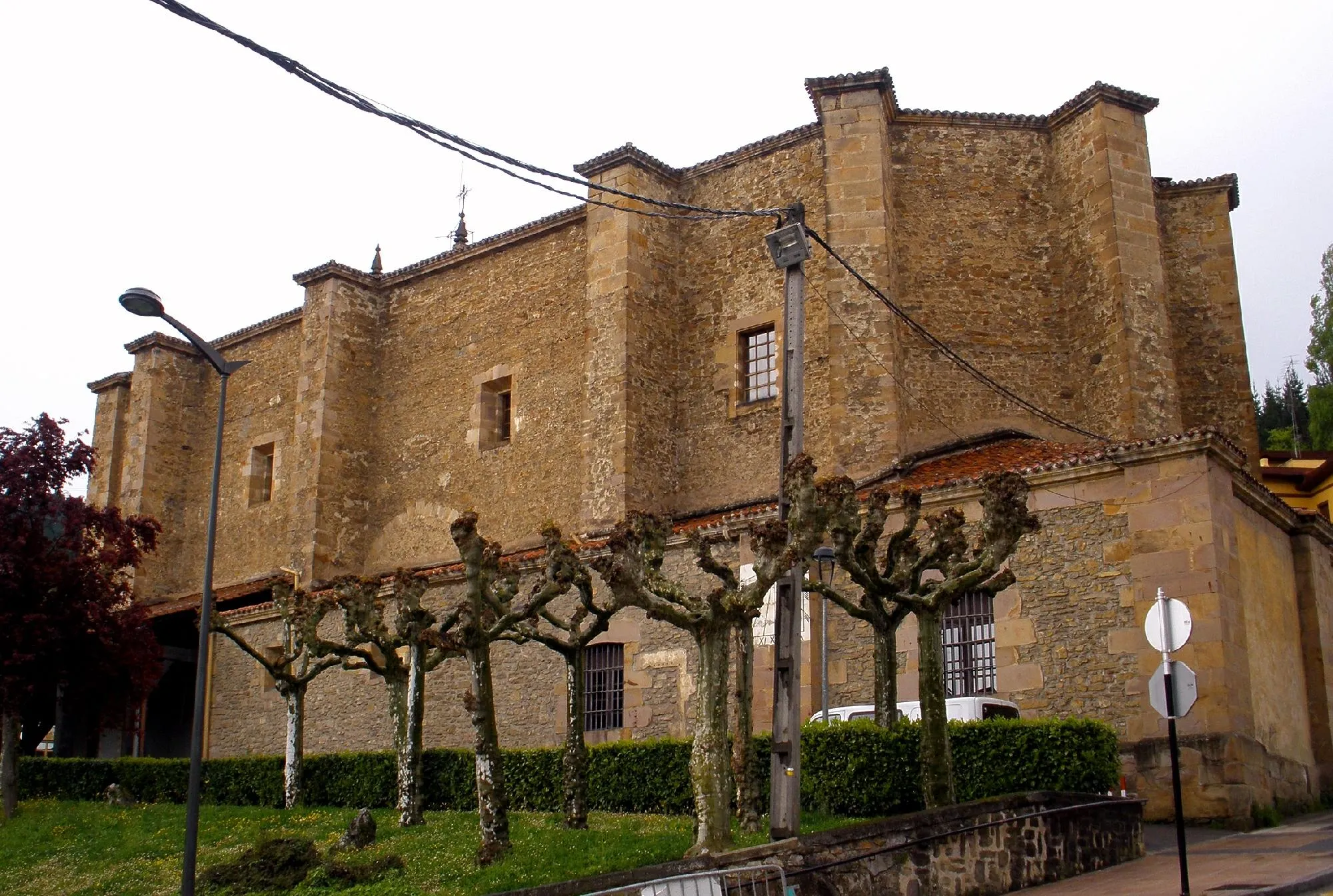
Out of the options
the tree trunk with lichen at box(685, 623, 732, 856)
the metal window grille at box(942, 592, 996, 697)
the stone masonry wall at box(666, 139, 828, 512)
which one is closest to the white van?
the metal window grille at box(942, 592, 996, 697)

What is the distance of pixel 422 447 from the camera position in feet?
95.8

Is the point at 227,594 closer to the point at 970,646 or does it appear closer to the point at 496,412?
the point at 496,412

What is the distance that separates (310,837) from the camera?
15.8m

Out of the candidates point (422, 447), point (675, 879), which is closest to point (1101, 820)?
point (675, 879)

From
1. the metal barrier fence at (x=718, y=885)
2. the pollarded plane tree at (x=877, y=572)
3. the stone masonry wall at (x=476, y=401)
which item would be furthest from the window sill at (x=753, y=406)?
the metal barrier fence at (x=718, y=885)

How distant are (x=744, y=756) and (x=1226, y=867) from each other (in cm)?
493

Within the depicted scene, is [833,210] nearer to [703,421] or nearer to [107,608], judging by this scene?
[703,421]

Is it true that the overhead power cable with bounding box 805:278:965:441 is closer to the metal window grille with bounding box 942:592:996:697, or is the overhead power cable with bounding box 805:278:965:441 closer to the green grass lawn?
the metal window grille with bounding box 942:592:996:697

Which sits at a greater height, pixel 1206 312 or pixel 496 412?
pixel 1206 312

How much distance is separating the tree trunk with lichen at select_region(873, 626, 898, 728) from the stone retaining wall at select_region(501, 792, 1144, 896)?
205cm

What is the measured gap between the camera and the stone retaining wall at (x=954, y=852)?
10.7m

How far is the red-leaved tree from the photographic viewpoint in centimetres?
2172

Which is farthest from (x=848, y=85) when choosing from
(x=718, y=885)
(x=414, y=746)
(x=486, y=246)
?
(x=718, y=885)

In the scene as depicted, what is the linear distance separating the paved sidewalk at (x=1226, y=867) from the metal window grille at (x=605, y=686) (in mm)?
8759
